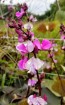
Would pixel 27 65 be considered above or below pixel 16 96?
above

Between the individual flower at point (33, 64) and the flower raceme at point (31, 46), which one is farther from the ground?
the flower raceme at point (31, 46)

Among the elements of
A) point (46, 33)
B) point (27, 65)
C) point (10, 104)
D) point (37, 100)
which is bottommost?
point (46, 33)

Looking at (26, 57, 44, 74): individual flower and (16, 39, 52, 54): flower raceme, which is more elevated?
(16, 39, 52, 54): flower raceme

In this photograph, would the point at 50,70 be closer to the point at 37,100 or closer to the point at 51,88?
the point at 51,88

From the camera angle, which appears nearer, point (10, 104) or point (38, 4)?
point (10, 104)

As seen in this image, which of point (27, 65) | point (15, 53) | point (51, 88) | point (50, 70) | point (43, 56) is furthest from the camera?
point (43, 56)

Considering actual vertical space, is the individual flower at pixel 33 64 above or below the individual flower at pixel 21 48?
below

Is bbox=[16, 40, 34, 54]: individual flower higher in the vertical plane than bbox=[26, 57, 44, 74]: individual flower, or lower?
higher

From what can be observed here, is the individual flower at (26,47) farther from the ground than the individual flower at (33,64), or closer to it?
farther from the ground

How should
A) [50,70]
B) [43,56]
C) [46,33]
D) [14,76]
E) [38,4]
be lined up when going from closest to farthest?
[14,76] < [50,70] < [43,56] < [38,4] < [46,33]

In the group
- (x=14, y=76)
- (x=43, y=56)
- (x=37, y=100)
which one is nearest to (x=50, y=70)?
(x=14, y=76)

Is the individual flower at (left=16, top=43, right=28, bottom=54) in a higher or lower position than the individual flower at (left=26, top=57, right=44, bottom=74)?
higher
